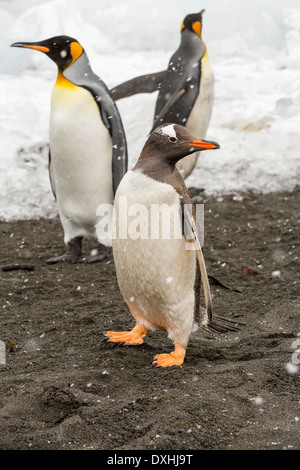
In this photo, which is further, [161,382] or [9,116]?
[9,116]

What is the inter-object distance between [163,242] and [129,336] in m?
Answer: 0.58

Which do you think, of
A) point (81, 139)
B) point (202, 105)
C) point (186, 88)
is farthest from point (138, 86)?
point (81, 139)

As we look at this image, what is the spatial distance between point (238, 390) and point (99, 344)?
88cm

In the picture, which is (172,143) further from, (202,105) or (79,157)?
(202,105)

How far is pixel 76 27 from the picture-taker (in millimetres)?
13625

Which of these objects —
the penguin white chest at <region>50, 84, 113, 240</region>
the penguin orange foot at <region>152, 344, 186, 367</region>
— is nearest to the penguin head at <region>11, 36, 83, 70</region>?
the penguin white chest at <region>50, 84, 113, 240</region>

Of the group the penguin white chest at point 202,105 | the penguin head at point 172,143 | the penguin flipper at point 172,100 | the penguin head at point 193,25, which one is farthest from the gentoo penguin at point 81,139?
the penguin head at point 193,25

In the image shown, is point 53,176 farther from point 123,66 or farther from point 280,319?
point 123,66

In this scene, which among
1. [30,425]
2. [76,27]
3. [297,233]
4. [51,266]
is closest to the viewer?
[30,425]

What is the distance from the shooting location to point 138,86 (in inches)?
271

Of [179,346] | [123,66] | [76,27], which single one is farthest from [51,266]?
[76,27]

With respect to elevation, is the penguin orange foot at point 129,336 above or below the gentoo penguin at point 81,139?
below

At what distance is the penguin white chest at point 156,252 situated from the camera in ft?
9.59

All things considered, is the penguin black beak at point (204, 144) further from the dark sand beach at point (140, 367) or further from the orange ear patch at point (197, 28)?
the orange ear patch at point (197, 28)
